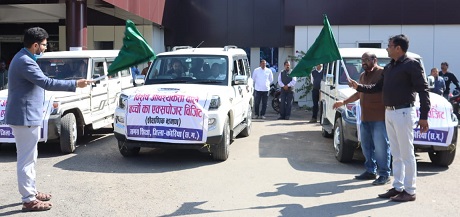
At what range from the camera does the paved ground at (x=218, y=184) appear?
236 inches

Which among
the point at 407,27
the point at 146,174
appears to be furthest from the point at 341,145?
the point at 407,27

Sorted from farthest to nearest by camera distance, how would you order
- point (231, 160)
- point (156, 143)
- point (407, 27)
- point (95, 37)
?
point (95, 37) → point (407, 27) → point (231, 160) → point (156, 143)

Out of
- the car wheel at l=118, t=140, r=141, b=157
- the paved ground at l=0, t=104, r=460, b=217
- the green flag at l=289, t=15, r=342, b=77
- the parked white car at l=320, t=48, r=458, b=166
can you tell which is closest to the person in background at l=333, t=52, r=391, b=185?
the paved ground at l=0, t=104, r=460, b=217

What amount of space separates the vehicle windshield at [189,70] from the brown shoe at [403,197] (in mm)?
4033

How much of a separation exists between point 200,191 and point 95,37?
55.9ft

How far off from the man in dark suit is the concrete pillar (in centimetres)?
897

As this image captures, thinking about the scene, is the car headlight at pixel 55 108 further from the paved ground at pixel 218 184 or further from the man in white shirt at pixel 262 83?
the man in white shirt at pixel 262 83

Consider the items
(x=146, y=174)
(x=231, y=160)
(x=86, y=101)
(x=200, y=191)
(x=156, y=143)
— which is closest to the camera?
(x=200, y=191)

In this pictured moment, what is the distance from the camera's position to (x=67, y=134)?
923cm

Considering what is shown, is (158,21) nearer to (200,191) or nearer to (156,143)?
(156,143)

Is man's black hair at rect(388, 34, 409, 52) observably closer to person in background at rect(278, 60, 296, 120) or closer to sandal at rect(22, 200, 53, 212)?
sandal at rect(22, 200, 53, 212)

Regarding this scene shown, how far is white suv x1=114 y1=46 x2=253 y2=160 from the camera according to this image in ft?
26.8

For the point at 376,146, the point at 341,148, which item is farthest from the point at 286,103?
the point at 376,146

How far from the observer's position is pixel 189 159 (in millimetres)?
9000
